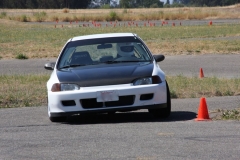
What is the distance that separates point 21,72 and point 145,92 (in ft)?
40.1

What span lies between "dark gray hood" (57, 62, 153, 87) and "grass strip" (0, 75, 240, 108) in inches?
128

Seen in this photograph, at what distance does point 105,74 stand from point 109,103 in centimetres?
50

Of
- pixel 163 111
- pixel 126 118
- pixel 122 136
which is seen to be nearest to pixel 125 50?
pixel 126 118

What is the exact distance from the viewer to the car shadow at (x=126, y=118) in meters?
10.8

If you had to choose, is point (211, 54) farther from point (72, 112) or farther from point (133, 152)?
point (133, 152)

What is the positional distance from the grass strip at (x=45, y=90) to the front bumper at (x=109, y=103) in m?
3.49

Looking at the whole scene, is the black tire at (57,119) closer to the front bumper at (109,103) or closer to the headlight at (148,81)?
the front bumper at (109,103)

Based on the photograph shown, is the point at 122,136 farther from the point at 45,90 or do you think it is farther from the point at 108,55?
the point at 45,90

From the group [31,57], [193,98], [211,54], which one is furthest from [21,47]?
[193,98]

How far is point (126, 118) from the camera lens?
11.2m

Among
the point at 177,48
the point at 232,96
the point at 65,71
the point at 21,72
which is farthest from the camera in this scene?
the point at 177,48

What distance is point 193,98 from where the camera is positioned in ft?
46.5

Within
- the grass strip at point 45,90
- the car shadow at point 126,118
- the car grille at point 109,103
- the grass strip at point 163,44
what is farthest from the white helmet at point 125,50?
the grass strip at point 163,44

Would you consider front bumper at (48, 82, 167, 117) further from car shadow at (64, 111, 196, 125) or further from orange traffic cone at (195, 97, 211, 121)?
orange traffic cone at (195, 97, 211, 121)
